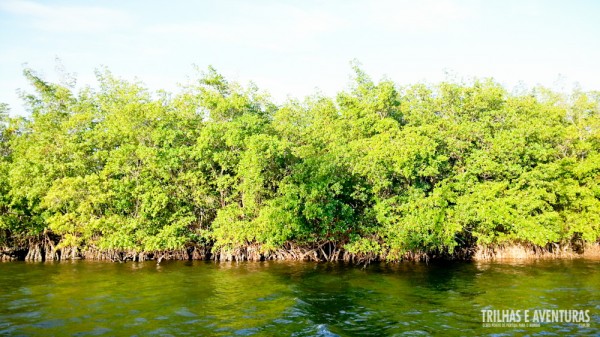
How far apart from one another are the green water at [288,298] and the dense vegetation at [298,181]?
2.08 m

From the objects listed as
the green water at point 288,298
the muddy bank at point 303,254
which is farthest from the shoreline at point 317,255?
the green water at point 288,298

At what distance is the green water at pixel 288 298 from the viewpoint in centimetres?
1358

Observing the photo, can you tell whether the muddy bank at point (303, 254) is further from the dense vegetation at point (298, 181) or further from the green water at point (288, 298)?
the green water at point (288, 298)

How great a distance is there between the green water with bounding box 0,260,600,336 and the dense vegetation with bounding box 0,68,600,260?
2.08 m

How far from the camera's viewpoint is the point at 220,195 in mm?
28594

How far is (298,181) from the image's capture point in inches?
1027

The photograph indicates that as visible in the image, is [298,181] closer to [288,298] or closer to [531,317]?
[288,298]

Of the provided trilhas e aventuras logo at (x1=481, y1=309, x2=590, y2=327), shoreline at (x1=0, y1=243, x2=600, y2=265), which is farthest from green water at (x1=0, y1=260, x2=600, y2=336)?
shoreline at (x1=0, y1=243, x2=600, y2=265)

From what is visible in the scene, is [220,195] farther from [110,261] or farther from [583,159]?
[583,159]

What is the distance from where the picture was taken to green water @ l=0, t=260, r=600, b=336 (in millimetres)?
13578

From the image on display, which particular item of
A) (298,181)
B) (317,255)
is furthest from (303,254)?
(298,181)

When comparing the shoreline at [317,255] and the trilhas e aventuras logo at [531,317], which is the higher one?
the shoreline at [317,255]

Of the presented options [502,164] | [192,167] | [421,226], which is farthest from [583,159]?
[192,167]

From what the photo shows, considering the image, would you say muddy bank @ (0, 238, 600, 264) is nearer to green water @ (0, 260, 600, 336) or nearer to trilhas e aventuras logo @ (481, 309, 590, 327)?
green water @ (0, 260, 600, 336)
